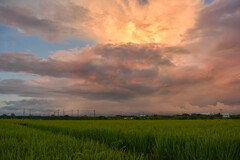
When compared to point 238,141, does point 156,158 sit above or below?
below

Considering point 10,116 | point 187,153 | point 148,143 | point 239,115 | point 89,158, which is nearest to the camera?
point 89,158

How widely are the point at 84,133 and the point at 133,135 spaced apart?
3830 millimetres

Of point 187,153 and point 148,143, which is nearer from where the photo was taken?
point 187,153

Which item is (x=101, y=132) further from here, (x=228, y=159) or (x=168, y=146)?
(x=228, y=159)

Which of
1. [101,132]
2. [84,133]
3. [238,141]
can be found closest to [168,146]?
[238,141]

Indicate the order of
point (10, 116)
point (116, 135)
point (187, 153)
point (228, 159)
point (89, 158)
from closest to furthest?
point (89, 158)
point (228, 159)
point (187, 153)
point (116, 135)
point (10, 116)

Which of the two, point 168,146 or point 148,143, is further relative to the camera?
point 148,143

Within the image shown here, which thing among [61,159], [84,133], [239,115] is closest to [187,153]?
[61,159]

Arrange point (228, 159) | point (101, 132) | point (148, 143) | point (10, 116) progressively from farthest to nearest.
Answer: point (10, 116) → point (101, 132) → point (148, 143) → point (228, 159)

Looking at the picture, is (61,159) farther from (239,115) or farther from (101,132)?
(239,115)

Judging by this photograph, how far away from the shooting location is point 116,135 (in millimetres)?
6379

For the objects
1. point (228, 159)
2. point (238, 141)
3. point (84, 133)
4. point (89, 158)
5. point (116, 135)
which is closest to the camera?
point (89, 158)

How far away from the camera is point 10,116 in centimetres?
7950

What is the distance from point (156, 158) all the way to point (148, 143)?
1.21m
